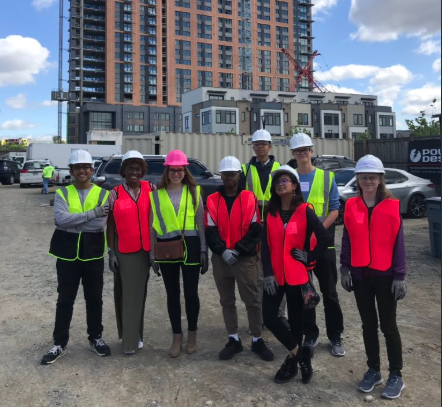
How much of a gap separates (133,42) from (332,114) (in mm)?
47169

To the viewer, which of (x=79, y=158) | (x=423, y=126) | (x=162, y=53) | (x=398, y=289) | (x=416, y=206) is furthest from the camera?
(x=162, y=53)

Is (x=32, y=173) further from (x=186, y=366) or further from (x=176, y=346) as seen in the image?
(x=186, y=366)

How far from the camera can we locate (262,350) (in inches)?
162

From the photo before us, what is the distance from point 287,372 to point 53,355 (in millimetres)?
2144

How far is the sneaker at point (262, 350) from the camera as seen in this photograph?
4.06 meters

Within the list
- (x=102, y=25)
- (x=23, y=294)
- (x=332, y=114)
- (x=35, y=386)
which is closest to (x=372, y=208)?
(x=35, y=386)

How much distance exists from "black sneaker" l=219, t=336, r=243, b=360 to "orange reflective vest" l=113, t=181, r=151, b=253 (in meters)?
1.17

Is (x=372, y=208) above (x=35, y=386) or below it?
above

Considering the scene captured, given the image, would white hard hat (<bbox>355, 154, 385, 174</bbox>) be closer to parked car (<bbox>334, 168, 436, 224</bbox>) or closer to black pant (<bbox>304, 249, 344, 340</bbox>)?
black pant (<bbox>304, 249, 344, 340</bbox>)

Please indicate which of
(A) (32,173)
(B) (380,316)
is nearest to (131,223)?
(B) (380,316)

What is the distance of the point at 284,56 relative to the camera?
120 metres

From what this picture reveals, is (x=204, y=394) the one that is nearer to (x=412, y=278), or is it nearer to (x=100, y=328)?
(x=100, y=328)

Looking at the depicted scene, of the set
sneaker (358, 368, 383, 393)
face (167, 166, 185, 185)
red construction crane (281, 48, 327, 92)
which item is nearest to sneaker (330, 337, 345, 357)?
sneaker (358, 368, 383, 393)

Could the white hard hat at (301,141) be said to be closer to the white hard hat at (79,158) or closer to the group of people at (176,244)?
the group of people at (176,244)
